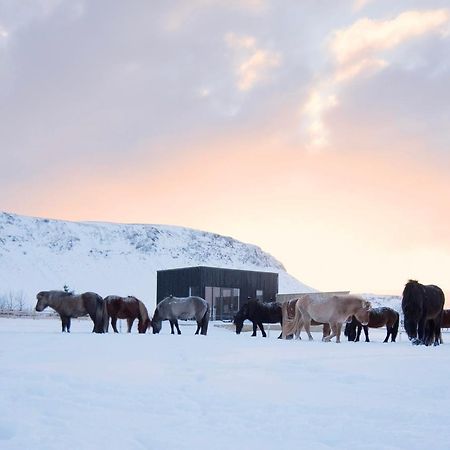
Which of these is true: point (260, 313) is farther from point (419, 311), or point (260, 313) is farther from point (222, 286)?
point (222, 286)

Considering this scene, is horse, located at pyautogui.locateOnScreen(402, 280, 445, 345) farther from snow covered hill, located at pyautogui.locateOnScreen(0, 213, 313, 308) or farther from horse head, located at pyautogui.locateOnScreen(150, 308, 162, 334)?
snow covered hill, located at pyautogui.locateOnScreen(0, 213, 313, 308)

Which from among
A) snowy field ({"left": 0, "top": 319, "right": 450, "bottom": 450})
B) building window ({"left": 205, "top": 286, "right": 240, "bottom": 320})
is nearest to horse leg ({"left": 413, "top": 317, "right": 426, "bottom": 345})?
snowy field ({"left": 0, "top": 319, "right": 450, "bottom": 450})

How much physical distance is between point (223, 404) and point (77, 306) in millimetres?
15792

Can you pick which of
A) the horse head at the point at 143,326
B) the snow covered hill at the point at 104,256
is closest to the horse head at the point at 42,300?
the horse head at the point at 143,326

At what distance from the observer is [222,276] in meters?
49.8

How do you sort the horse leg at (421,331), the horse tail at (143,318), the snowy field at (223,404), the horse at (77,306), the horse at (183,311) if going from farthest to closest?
the horse at (183,311)
the horse tail at (143,318)
the horse at (77,306)
the horse leg at (421,331)
the snowy field at (223,404)

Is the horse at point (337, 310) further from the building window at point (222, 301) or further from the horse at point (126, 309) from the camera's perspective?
the building window at point (222, 301)

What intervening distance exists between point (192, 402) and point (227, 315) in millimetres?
44095

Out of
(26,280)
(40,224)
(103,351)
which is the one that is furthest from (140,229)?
(103,351)

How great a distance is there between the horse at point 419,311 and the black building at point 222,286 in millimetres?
31945

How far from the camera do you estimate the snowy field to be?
4355 millimetres

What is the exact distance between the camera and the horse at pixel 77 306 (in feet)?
65.7

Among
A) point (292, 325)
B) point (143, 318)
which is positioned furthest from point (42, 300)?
point (292, 325)

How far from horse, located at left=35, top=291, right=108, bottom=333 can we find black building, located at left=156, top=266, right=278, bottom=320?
2819 cm
